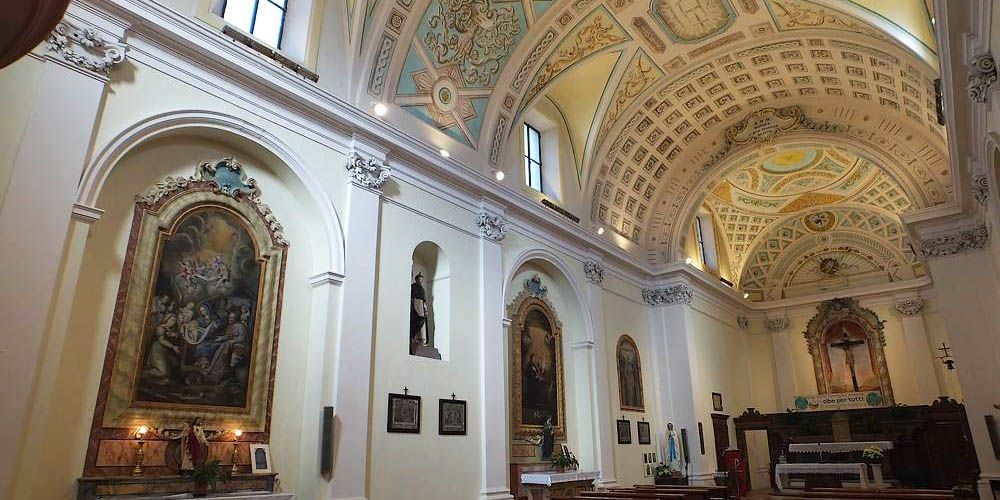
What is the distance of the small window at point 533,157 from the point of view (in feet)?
46.2

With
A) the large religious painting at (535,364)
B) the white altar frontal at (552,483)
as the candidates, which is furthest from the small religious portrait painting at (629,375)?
the white altar frontal at (552,483)

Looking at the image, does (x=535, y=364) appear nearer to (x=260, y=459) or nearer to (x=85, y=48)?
(x=260, y=459)

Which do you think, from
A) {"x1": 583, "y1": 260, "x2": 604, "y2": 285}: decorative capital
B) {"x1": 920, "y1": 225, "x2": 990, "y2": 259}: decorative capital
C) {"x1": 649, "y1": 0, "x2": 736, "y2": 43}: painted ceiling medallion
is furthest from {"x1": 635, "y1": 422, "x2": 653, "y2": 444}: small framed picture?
{"x1": 649, "y1": 0, "x2": 736, "y2": 43}: painted ceiling medallion

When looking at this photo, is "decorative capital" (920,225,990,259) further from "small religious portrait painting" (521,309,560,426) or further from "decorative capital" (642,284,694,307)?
"small religious portrait painting" (521,309,560,426)

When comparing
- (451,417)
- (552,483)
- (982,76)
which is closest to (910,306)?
(552,483)

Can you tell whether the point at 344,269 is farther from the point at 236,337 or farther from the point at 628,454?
the point at 628,454

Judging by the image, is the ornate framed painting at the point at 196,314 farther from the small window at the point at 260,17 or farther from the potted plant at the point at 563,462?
the potted plant at the point at 563,462

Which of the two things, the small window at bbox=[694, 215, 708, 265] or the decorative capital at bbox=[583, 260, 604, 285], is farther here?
the small window at bbox=[694, 215, 708, 265]

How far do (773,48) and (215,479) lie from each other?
13.4 m

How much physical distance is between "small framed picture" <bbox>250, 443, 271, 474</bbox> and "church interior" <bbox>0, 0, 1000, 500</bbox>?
6 cm

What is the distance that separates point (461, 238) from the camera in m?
11.3

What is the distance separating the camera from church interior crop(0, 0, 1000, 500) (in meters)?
6.54

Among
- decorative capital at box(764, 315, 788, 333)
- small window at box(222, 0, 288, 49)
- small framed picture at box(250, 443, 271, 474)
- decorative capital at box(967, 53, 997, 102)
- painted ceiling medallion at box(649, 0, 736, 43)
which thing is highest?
painted ceiling medallion at box(649, 0, 736, 43)

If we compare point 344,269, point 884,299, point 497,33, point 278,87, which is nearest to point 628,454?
point 344,269
